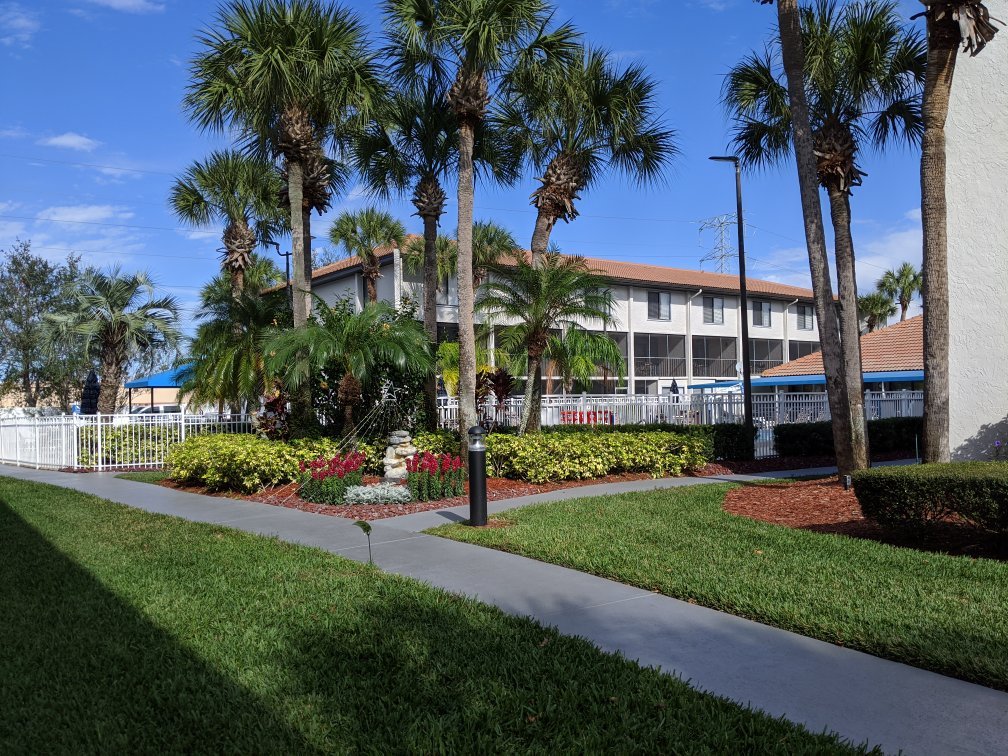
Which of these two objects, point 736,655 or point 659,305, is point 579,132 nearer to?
point 736,655

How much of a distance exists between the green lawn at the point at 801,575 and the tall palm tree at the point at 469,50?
14.4 ft

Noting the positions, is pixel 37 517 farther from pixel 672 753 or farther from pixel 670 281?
pixel 670 281

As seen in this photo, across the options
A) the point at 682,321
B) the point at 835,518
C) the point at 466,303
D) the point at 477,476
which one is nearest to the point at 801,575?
the point at 835,518

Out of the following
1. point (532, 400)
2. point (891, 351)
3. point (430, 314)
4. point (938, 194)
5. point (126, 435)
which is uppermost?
point (938, 194)

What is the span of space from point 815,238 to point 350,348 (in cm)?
785

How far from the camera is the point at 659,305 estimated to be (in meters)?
41.7

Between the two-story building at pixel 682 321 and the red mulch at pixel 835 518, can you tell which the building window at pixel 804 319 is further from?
the red mulch at pixel 835 518

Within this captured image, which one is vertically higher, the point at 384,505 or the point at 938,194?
the point at 938,194

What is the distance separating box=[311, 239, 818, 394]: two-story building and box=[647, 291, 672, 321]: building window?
2.1 inches

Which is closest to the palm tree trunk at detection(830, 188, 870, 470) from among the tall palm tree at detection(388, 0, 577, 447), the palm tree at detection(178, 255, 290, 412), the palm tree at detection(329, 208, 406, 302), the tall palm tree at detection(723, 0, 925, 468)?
the tall palm tree at detection(723, 0, 925, 468)

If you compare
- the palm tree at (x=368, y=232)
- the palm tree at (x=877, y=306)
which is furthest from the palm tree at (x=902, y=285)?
the palm tree at (x=368, y=232)

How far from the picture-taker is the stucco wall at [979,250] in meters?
11.1

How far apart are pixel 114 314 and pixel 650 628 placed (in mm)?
22184

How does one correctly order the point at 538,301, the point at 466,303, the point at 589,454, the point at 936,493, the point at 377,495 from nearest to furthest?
the point at 936,493 → the point at 377,495 → the point at 466,303 → the point at 589,454 → the point at 538,301
